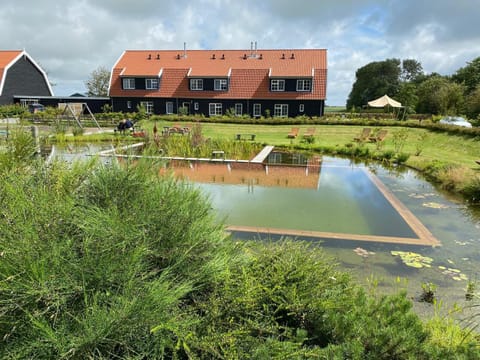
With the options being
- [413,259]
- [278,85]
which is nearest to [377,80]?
[278,85]

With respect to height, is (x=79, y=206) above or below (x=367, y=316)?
above

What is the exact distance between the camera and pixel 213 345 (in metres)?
1.85

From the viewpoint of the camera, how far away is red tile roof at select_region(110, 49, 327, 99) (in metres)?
34.1

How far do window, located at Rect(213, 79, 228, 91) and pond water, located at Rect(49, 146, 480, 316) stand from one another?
83.4 feet

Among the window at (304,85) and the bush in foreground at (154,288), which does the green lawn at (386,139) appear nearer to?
the window at (304,85)

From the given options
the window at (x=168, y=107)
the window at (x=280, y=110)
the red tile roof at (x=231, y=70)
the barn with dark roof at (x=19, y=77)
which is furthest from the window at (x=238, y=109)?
the barn with dark roof at (x=19, y=77)

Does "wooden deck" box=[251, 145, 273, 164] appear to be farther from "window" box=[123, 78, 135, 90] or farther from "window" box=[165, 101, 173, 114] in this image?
"window" box=[123, 78, 135, 90]

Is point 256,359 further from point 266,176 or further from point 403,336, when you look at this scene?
point 266,176

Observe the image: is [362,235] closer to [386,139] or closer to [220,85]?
[386,139]

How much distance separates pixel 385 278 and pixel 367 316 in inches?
90.5

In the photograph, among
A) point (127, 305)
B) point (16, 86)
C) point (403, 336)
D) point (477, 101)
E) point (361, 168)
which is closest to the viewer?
point (127, 305)

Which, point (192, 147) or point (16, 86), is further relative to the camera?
point (16, 86)

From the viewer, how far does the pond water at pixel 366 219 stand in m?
4.32

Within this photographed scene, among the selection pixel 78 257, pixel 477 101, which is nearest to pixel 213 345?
pixel 78 257
